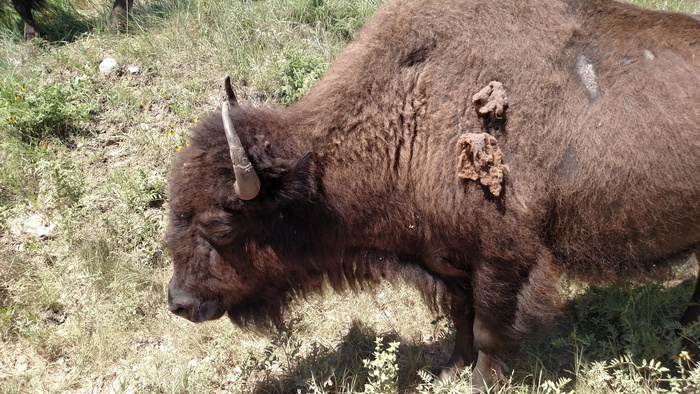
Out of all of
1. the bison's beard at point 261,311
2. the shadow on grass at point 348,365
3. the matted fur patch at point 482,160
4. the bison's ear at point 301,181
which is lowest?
the shadow on grass at point 348,365

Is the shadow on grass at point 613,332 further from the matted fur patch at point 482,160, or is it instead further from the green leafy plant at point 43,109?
the green leafy plant at point 43,109

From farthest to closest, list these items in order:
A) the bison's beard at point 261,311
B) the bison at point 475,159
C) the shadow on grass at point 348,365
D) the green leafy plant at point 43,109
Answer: the green leafy plant at point 43,109 → the shadow on grass at point 348,365 → the bison's beard at point 261,311 → the bison at point 475,159

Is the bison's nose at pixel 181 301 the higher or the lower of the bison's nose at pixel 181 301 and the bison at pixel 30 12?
the lower

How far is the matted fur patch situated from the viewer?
110 inches

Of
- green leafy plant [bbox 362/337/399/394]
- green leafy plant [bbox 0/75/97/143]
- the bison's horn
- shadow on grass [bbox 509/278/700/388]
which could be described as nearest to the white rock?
green leafy plant [bbox 0/75/97/143]

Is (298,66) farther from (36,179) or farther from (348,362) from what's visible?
(348,362)

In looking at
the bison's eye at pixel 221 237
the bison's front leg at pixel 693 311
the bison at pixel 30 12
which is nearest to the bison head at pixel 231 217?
the bison's eye at pixel 221 237

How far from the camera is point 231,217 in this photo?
2.93 m

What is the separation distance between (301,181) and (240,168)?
0.37 meters

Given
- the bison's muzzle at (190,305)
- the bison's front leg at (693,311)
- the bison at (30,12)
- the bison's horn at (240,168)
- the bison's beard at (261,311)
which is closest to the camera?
the bison's horn at (240,168)

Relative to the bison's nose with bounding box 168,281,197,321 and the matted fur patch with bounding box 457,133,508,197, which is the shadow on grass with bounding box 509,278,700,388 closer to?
the matted fur patch with bounding box 457,133,508,197

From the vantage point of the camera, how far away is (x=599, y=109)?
2939 millimetres

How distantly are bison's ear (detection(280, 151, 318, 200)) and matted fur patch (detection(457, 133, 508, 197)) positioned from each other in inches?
29.5

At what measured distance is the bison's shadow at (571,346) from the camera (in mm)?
3678
